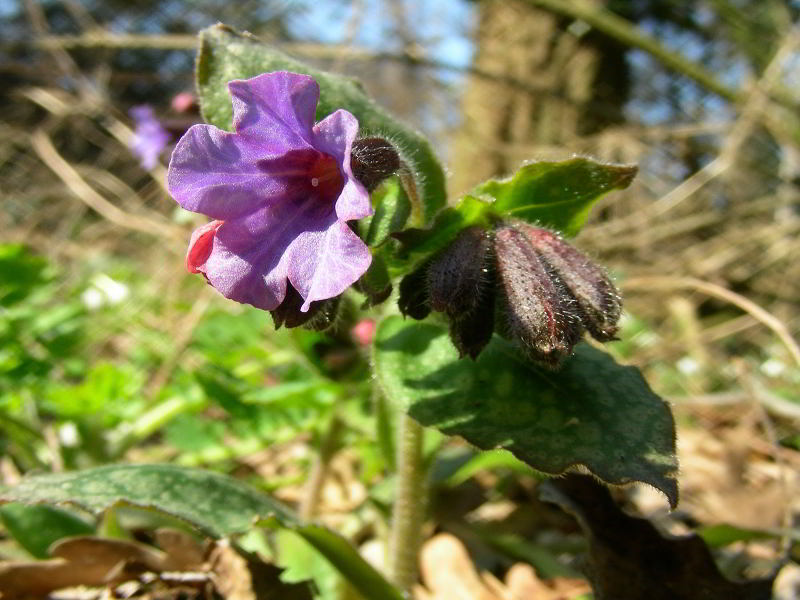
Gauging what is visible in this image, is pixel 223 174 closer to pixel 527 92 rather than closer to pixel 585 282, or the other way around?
pixel 585 282

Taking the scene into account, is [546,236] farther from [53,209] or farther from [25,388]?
[53,209]

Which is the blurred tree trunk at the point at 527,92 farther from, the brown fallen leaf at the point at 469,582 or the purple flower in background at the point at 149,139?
the brown fallen leaf at the point at 469,582

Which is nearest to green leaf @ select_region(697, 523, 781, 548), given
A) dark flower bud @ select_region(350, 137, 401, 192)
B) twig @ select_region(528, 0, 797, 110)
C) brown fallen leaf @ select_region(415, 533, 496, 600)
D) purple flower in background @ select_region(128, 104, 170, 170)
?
brown fallen leaf @ select_region(415, 533, 496, 600)

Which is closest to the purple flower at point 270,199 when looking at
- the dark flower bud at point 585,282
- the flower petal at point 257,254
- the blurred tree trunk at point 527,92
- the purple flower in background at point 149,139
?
the flower petal at point 257,254

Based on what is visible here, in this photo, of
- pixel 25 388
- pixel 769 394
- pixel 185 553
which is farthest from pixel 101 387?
pixel 769 394

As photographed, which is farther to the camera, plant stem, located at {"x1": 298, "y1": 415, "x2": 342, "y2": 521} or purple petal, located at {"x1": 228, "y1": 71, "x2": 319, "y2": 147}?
plant stem, located at {"x1": 298, "y1": 415, "x2": 342, "y2": 521}

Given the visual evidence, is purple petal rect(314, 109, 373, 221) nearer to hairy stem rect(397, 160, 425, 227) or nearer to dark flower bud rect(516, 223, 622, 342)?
hairy stem rect(397, 160, 425, 227)
